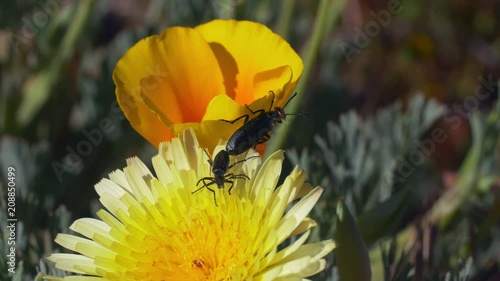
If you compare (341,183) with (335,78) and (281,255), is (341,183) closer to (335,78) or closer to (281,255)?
(281,255)

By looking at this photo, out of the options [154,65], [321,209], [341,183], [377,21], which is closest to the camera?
[154,65]

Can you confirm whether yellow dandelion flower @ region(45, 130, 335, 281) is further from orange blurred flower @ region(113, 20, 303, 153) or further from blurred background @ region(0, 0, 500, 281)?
blurred background @ region(0, 0, 500, 281)

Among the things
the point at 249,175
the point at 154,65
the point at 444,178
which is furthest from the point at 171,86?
the point at 444,178

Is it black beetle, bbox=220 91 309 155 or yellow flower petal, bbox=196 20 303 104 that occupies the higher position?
yellow flower petal, bbox=196 20 303 104

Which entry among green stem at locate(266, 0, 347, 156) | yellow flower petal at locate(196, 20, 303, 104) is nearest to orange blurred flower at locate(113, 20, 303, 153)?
yellow flower petal at locate(196, 20, 303, 104)

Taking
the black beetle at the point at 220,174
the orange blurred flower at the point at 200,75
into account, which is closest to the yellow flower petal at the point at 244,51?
the orange blurred flower at the point at 200,75

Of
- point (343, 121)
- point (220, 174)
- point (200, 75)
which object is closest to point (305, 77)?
point (343, 121)
